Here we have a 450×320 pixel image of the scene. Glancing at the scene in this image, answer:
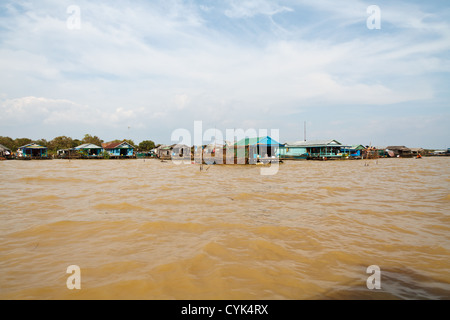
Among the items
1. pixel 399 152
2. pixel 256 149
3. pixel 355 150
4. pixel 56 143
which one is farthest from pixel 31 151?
pixel 399 152

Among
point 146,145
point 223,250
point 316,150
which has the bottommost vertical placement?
point 223,250

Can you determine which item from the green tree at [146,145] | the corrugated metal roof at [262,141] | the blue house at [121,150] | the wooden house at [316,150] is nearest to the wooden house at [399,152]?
the wooden house at [316,150]

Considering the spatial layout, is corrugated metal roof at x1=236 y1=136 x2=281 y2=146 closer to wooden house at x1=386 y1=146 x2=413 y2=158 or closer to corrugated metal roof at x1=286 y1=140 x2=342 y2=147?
corrugated metal roof at x1=286 y1=140 x2=342 y2=147

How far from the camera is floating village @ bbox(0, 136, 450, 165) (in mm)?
29661

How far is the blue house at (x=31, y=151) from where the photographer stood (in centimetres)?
4457

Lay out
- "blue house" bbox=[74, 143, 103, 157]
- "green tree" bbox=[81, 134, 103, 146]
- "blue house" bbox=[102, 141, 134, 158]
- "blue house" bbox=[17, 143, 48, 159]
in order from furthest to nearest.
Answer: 1. "green tree" bbox=[81, 134, 103, 146]
2. "blue house" bbox=[102, 141, 134, 158]
3. "blue house" bbox=[74, 143, 103, 157]
4. "blue house" bbox=[17, 143, 48, 159]

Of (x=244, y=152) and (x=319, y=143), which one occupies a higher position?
(x=319, y=143)

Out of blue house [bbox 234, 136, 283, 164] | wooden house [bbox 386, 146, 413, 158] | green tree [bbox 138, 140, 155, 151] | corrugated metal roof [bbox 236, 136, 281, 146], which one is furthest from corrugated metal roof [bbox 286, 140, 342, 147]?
green tree [bbox 138, 140, 155, 151]

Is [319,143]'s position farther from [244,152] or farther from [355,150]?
[244,152]

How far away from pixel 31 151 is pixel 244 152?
44094 millimetres

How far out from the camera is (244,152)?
29234 millimetres

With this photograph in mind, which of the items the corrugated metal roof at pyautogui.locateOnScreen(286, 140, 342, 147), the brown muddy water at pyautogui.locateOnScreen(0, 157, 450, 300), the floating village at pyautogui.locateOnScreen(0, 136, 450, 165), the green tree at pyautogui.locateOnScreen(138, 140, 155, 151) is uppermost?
the green tree at pyautogui.locateOnScreen(138, 140, 155, 151)
